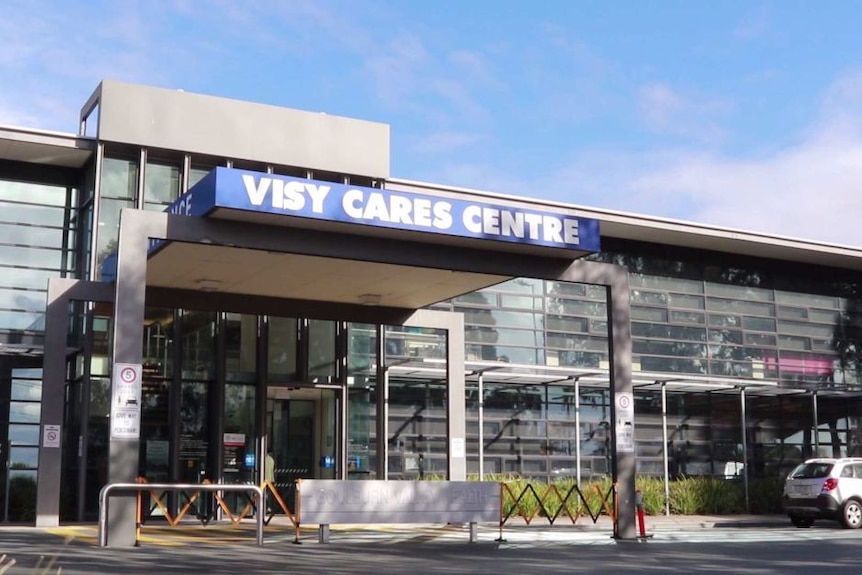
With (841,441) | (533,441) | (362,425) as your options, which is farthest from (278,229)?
(841,441)

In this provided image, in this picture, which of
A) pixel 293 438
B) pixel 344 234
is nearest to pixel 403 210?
pixel 344 234

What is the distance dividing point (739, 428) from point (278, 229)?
18319mm

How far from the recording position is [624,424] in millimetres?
19250

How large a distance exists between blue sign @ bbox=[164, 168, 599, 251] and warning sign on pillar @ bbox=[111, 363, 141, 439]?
265 centimetres

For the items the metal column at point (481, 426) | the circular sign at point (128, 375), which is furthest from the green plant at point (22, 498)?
the metal column at point (481, 426)

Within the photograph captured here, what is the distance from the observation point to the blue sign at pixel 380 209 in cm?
1597

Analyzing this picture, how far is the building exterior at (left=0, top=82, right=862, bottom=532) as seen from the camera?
19219mm

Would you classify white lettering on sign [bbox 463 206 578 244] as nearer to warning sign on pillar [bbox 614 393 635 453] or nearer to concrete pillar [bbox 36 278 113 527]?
warning sign on pillar [bbox 614 393 635 453]

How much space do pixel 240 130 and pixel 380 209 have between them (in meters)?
7.40

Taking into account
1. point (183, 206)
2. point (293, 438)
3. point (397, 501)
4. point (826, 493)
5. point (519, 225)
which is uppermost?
point (183, 206)

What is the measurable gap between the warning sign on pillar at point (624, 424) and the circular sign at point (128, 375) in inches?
336

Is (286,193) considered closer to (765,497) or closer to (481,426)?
(481,426)

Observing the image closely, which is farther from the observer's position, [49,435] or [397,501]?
[49,435]

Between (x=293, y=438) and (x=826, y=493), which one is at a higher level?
(x=293, y=438)
